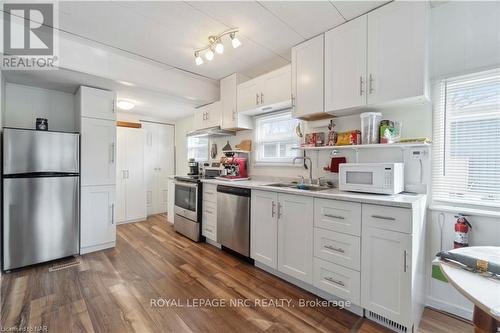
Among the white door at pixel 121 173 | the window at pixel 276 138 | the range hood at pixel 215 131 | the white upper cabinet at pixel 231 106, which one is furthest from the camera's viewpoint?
the white door at pixel 121 173

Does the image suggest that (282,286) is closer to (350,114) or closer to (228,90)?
(350,114)

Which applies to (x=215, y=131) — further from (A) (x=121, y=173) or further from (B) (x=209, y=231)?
(A) (x=121, y=173)

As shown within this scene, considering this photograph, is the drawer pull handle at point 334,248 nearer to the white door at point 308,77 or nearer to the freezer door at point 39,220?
the white door at point 308,77

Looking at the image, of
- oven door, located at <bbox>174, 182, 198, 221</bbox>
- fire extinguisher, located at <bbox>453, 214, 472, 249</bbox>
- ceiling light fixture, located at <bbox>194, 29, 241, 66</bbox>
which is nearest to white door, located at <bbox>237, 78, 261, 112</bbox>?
ceiling light fixture, located at <bbox>194, 29, 241, 66</bbox>

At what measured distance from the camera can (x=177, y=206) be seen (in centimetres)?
379

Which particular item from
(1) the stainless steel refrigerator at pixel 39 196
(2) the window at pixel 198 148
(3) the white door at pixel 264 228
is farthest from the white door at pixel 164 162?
(3) the white door at pixel 264 228

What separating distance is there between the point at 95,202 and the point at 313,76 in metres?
3.22

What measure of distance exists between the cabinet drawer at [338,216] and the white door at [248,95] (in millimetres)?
1655

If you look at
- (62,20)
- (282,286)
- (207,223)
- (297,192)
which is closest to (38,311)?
(207,223)

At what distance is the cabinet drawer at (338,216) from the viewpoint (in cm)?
172

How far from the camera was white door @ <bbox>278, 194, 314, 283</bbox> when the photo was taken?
6.63ft

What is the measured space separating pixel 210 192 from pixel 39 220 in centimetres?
202

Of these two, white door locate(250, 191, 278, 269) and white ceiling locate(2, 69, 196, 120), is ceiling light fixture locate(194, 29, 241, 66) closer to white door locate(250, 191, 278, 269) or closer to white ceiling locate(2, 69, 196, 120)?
white ceiling locate(2, 69, 196, 120)

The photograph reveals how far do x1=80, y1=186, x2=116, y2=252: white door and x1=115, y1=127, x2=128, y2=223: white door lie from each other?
50.6 inches
